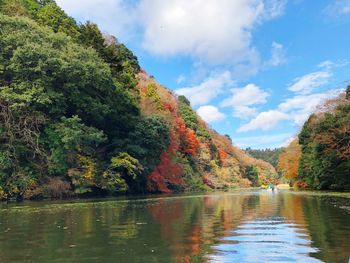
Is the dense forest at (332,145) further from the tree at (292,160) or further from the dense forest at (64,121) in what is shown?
the dense forest at (64,121)

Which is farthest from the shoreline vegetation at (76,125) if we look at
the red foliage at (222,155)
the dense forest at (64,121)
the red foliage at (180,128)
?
the red foliage at (222,155)

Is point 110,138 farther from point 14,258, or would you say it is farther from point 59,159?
point 14,258

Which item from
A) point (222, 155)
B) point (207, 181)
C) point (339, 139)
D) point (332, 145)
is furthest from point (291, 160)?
point (222, 155)

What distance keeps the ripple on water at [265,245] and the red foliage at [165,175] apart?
126 feet

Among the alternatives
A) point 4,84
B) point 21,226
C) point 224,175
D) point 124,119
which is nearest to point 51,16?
point 124,119

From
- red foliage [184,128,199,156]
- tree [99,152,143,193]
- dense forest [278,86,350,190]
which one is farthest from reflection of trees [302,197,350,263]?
red foliage [184,128,199,156]

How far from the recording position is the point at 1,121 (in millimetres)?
32688

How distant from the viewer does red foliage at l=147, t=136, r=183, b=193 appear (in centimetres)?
5059

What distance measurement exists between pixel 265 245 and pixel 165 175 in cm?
4660

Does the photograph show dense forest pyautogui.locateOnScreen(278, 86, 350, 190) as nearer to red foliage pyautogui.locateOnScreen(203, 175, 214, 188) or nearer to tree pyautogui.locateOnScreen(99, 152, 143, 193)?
tree pyautogui.locateOnScreen(99, 152, 143, 193)

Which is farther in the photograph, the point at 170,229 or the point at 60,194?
the point at 60,194

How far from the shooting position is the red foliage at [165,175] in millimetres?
50594

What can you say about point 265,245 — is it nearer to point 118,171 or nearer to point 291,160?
point 118,171

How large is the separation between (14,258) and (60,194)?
27259 millimetres
